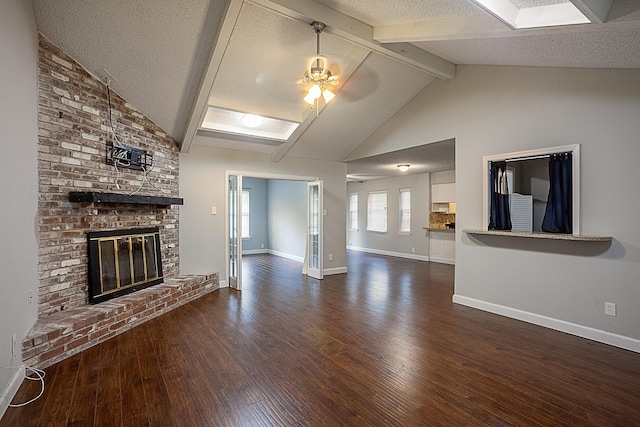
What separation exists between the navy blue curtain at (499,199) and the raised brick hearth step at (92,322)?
13.8 feet

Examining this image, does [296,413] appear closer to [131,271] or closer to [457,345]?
[457,345]

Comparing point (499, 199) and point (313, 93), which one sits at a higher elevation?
point (313, 93)

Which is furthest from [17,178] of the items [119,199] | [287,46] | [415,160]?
[415,160]

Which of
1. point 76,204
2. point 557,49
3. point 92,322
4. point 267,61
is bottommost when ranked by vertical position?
point 92,322

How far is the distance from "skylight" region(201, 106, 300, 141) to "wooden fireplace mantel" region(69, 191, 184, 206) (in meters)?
1.15

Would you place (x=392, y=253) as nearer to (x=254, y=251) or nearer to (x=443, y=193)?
(x=443, y=193)

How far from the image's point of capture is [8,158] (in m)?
2.20

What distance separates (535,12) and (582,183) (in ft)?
5.89

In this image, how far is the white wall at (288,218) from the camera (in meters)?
8.42

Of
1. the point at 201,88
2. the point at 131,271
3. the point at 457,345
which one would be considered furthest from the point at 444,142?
the point at 131,271

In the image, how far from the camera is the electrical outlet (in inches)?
124

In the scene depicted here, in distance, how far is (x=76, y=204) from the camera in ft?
10.9

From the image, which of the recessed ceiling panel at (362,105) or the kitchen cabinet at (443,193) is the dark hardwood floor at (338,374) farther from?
the kitchen cabinet at (443,193)

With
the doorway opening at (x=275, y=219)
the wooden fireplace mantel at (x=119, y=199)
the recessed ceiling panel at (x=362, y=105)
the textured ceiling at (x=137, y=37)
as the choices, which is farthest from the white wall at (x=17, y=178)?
the recessed ceiling panel at (x=362, y=105)
